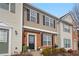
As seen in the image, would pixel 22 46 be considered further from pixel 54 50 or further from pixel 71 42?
pixel 71 42

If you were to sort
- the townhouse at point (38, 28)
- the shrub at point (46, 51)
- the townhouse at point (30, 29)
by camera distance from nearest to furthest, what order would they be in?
the shrub at point (46, 51) → the townhouse at point (30, 29) → the townhouse at point (38, 28)

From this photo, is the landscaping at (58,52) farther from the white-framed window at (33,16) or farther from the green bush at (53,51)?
the white-framed window at (33,16)

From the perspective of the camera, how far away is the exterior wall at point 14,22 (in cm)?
536

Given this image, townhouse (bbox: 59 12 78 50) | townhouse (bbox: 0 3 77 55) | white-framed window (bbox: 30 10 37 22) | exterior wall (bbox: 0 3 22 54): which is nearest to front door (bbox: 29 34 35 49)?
townhouse (bbox: 0 3 77 55)

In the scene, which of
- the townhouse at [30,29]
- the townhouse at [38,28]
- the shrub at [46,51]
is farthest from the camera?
the townhouse at [38,28]

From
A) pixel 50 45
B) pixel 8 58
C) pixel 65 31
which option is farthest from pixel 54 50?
pixel 8 58

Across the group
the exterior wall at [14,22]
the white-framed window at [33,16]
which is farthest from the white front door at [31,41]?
the white-framed window at [33,16]

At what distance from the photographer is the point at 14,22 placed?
5391 mm

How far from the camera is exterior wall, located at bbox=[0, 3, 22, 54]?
5.36 meters

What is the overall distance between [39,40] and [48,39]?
0.67ft

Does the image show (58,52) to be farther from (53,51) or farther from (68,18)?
(68,18)

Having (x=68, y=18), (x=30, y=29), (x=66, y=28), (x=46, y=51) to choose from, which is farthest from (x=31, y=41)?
(x=68, y=18)

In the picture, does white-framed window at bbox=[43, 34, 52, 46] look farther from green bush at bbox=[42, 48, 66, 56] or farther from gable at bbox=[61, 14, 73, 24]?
gable at bbox=[61, 14, 73, 24]

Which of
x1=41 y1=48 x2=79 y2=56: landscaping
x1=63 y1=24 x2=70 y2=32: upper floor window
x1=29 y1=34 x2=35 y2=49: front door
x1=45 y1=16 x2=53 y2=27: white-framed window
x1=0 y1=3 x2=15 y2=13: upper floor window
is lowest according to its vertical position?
x1=41 y1=48 x2=79 y2=56: landscaping
